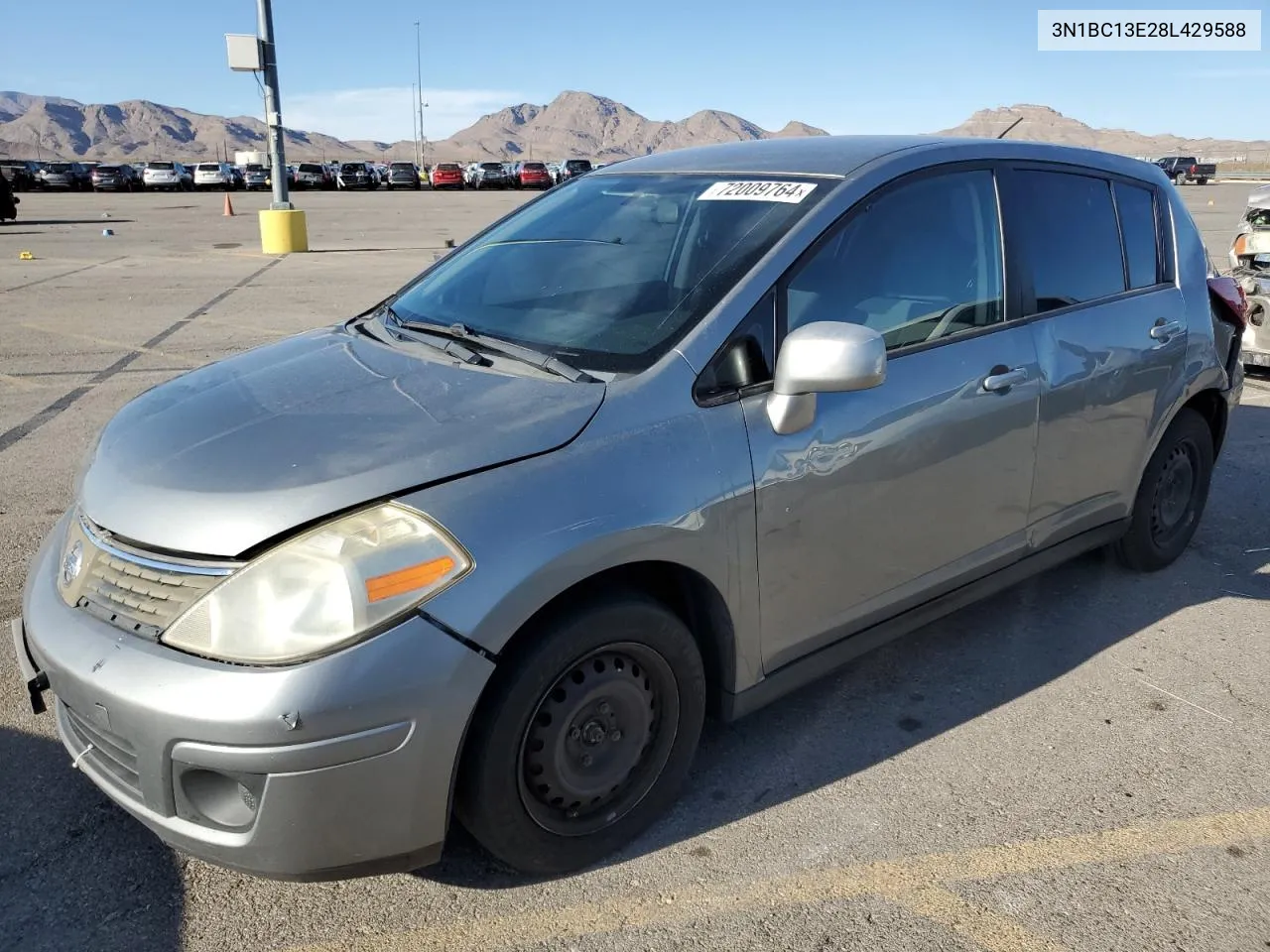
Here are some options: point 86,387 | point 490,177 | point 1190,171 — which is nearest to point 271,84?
point 86,387

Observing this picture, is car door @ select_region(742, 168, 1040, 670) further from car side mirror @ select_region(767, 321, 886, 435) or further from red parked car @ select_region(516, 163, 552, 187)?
red parked car @ select_region(516, 163, 552, 187)

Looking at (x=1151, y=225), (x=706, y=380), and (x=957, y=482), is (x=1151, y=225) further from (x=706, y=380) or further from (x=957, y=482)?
(x=706, y=380)

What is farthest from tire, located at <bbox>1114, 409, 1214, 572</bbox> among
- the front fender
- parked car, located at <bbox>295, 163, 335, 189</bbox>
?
parked car, located at <bbox>295, 163, 335, 189</bbox>

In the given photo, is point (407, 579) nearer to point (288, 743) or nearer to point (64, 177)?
point (288, 743)

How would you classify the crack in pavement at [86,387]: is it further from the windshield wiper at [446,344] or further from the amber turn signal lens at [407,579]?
the amber turn signal lens at [407,579]

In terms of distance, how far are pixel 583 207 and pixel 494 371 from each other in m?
1.13

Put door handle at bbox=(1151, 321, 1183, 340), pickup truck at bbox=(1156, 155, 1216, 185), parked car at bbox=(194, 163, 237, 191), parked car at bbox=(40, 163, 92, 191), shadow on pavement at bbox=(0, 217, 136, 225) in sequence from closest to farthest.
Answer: door handle at bbox=(1151, 321, 1183, 340)
shadow on pavement at bbox=(0, 217, 136, 225)
parked car at bbox=(40, 163, 92, 191)
parked car at bbox=(194, 163, 237, 191)
pickup truck at bbox=(1156, 155, 1216, 185)

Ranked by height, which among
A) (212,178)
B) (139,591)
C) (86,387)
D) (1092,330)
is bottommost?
(86,387)

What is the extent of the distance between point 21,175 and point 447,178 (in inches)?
740

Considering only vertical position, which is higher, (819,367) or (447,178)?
(447,178)

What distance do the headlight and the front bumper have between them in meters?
0.04

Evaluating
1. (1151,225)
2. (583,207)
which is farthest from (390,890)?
(1151,225)

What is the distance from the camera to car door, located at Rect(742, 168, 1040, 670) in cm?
285

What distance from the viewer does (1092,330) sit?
3.78 meters
